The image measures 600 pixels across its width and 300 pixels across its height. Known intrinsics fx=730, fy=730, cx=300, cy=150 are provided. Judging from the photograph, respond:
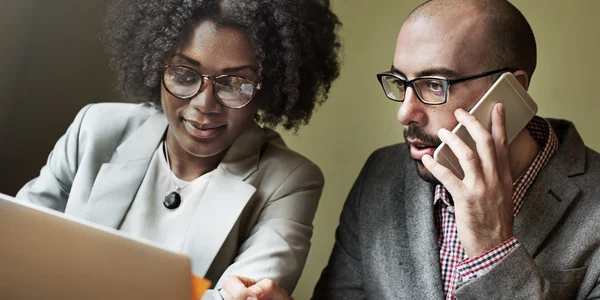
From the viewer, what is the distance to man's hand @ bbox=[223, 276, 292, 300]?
1261 mm

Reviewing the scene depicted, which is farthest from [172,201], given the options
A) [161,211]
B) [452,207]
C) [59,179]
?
[452,207]

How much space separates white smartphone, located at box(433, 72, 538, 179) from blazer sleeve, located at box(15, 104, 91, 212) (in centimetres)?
71

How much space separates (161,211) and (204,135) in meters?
0.17

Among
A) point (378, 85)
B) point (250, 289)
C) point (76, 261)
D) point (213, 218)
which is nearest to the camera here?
point (76, 261)

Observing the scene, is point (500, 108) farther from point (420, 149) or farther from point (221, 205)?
point (221, 205)

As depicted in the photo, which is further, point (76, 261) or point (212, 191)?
point (212, 191)

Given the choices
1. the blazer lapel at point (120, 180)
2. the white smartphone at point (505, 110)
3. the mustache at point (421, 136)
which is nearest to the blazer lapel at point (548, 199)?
the white smartphone at point (505, 110)

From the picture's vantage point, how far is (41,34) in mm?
1498

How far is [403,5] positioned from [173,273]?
0.98m

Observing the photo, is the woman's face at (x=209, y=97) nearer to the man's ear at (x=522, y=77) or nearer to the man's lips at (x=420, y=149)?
the man's lips at (x=420, y=149)

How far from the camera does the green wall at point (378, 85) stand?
1716 millimetres

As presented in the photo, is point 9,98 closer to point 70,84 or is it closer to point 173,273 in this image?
point 70,84

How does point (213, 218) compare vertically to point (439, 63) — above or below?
below

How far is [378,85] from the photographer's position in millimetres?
1752
